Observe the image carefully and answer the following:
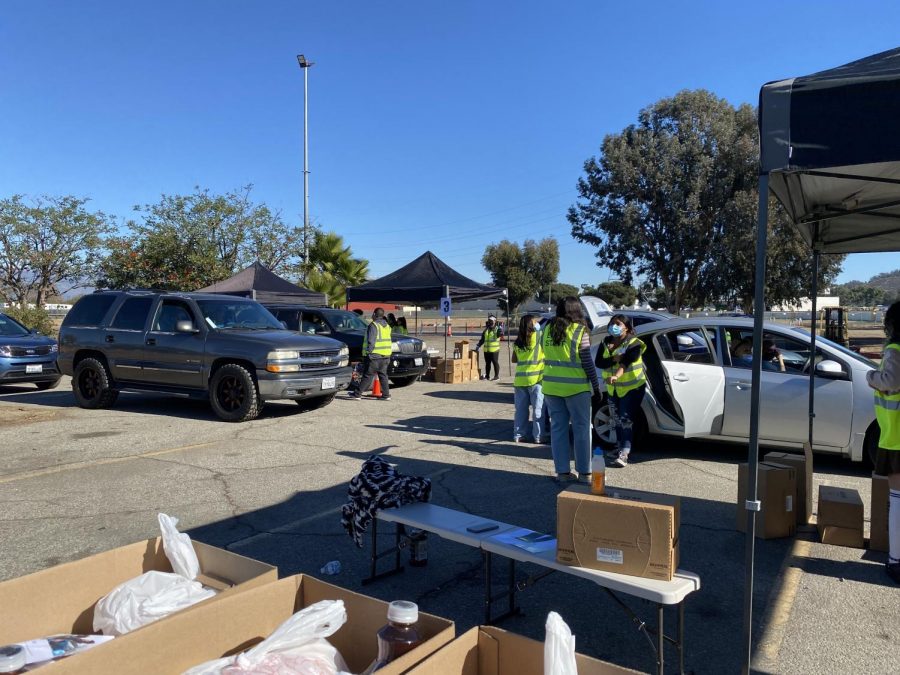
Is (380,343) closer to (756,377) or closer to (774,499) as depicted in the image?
(774,499)

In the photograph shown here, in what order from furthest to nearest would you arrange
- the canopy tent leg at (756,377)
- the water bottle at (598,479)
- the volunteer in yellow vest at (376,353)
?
the volunteer in yellow vest at (376,353)
the water bottle at (598,479)
the canopy tent leg at (756,377)

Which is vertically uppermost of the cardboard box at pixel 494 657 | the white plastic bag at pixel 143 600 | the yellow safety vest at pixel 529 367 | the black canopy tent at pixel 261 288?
the black canopy tent at pixel 261 288

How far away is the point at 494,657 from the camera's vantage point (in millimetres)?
2180

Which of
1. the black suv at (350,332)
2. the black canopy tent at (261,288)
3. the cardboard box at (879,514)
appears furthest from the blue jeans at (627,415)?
the black canopy tent at (261,288)

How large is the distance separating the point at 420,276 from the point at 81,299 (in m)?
8.34

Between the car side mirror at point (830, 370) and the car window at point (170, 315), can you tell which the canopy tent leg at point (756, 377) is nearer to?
the car side mirror at point (830, 370)

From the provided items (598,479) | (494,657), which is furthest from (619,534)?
(494,657)

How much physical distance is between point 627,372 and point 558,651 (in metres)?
6.02

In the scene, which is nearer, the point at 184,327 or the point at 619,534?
the point at 619,534

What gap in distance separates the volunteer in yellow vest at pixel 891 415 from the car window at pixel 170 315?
31.4 feet

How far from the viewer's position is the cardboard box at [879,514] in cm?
499

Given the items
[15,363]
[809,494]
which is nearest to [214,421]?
[15,363]

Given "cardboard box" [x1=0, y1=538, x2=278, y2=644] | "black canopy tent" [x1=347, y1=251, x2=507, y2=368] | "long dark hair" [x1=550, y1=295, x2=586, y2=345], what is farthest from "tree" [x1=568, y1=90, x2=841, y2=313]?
"cardboard box" [x1=0, y1=538, x2=278, y2=644]

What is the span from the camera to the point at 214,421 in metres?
10.7
